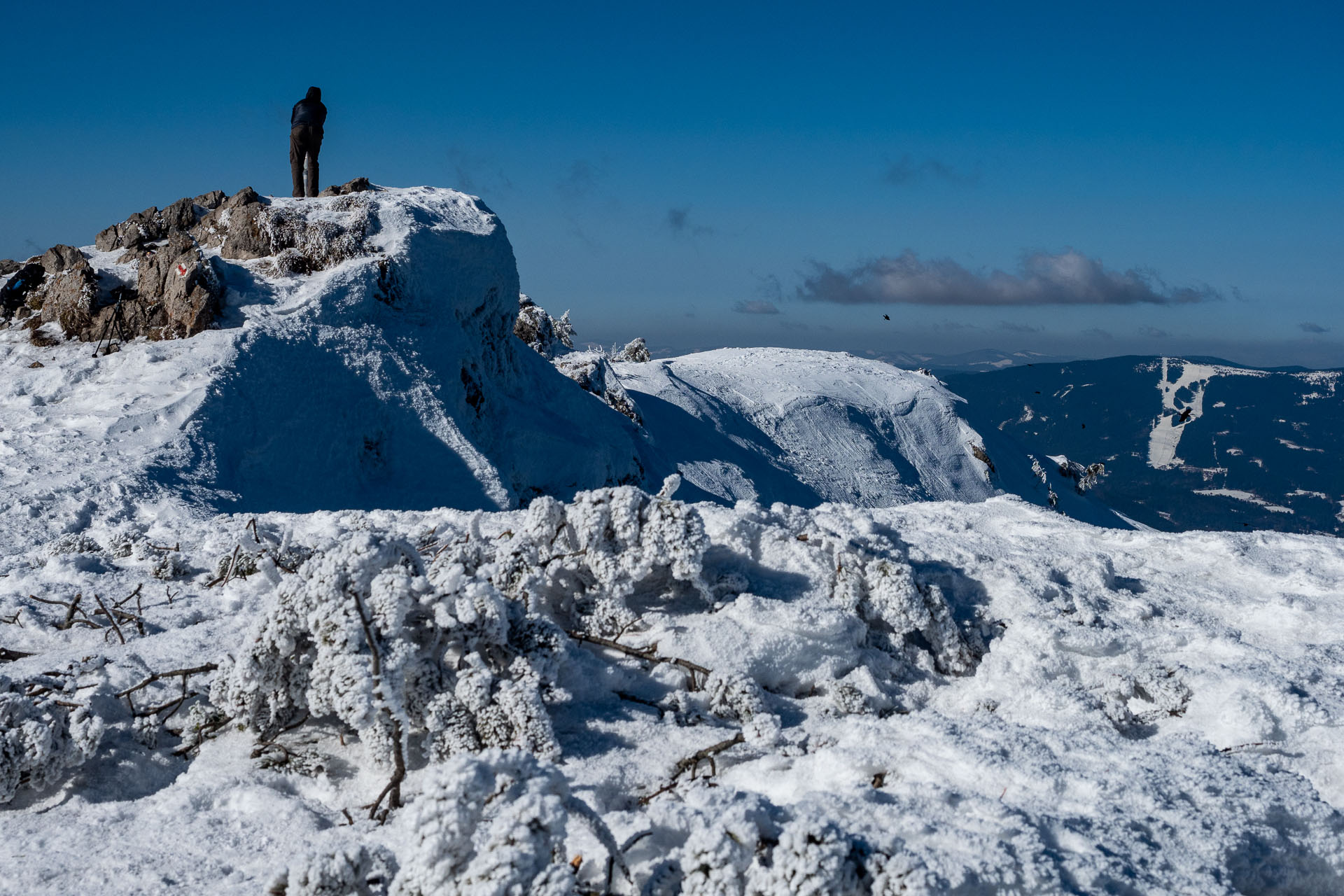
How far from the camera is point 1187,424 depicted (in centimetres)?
9150

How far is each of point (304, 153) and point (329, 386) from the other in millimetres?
5084

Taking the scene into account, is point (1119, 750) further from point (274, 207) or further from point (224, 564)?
point (274, 207)

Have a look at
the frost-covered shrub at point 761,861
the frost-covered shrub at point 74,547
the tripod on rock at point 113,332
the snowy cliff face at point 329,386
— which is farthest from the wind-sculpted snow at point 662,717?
the tripod on rock at point 113,332

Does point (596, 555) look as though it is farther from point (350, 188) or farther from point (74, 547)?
point (350, 188)

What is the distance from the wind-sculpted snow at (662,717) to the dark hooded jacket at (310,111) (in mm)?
10856

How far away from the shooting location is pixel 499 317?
1566 centimetres

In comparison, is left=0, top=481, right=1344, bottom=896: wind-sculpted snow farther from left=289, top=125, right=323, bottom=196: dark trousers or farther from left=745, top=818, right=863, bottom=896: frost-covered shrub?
left=289, top=125, right=323, bottom=196: dark trousers

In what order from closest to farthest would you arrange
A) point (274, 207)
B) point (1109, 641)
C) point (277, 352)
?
point (1109, 641) → point (277, 352) → point (274, 207)

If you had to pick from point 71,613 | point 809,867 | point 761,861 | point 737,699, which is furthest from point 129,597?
point 809,867

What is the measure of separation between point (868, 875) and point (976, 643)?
9.38 feet

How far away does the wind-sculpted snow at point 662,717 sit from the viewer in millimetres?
2023

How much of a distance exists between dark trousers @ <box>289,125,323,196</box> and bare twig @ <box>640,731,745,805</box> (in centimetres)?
1425

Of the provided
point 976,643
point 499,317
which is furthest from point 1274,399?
point 976,643

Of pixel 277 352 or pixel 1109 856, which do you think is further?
pixel 277 352
